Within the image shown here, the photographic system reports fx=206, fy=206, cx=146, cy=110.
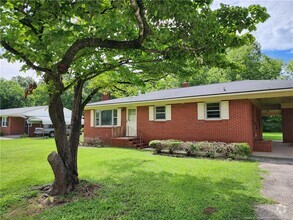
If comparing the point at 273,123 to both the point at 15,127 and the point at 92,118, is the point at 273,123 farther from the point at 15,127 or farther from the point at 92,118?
the point at 15,127

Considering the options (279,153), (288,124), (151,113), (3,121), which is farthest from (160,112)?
(3,121)

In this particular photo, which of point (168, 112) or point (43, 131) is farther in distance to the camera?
point (43, 131)

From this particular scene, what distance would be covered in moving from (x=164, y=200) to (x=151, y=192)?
603mm

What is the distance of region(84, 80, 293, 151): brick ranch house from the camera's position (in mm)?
10781

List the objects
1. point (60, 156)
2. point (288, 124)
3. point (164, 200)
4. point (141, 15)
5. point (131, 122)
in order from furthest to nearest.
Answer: point (131, 122) → point (288, 124) → point (60, 156) → point (164, 200) → point (141, 15)

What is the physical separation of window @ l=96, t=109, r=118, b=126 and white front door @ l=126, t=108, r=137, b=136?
1.28m

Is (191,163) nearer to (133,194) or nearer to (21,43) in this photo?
(133,194)

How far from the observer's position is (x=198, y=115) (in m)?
12.2

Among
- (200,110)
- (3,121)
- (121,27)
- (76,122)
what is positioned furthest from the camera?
(3,121)

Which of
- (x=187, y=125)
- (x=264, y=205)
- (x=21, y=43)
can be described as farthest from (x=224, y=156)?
(x=21, y=43)

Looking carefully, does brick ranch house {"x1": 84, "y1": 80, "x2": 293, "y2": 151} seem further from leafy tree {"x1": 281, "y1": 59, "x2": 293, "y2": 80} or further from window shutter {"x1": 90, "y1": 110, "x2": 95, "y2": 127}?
leafy tree {"x1": 281, "y1": 59, "x2": 293, "y2": 80}

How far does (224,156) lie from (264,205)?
18.9ft

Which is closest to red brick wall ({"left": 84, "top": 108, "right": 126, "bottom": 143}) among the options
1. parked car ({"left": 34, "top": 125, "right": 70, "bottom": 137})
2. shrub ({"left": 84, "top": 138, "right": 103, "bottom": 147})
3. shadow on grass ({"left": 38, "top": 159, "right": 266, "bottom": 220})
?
shrub ({"left": 84, "top": 138, "right": 103, "bottom": 147})

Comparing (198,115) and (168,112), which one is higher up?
(168,112)
